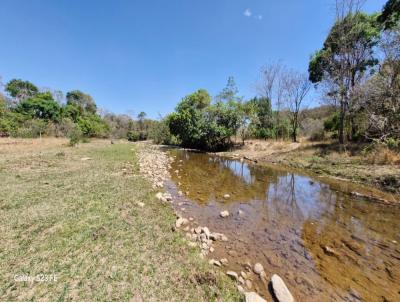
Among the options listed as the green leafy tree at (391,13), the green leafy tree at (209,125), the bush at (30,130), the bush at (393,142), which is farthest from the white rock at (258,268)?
the bush at (30,130)

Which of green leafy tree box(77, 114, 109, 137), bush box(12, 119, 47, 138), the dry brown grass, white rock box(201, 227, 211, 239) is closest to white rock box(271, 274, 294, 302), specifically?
white rock box(201, 227, 211, 239)

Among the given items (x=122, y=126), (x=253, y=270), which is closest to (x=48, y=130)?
(x=122, y=126)

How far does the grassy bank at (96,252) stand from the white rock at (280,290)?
61cm

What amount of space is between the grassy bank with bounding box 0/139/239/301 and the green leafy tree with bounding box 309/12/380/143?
15.4 meters

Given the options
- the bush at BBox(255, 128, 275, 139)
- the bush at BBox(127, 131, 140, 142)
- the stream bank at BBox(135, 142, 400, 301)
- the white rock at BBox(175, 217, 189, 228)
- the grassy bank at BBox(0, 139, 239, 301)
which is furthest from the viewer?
the bush at BBox(127, 131, 140, 142)

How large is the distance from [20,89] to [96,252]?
187 feet

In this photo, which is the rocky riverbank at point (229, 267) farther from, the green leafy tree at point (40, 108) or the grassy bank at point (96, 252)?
the green leafy tree at point (40, 108)

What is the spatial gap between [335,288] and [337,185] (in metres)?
7.03

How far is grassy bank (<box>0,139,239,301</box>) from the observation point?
2.21 m

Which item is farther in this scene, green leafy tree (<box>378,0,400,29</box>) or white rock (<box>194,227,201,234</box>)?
green leafy tree (<box>378,0,400,29</box>)

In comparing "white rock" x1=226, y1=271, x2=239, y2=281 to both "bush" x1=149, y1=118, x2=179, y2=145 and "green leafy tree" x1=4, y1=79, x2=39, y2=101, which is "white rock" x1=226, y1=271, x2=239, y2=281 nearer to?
"bush" x1=149, y1=118, x2=179, y2=145

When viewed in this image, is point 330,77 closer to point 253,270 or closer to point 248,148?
point 248,148

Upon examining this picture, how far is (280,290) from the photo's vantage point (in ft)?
8.40

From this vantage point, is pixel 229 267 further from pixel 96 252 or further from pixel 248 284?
pixel 96 252
